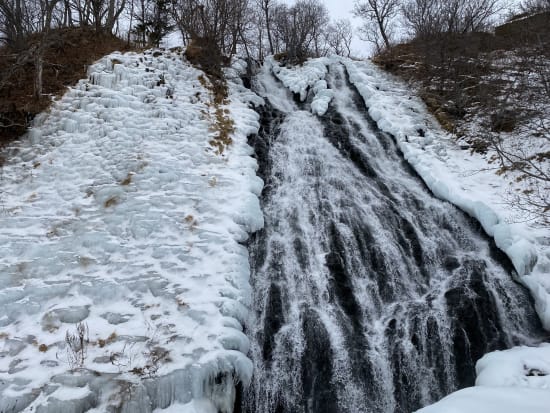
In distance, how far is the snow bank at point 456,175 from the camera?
644 cm

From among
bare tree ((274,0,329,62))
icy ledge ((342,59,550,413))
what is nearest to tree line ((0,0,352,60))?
bare tree ((274,0,329,62))

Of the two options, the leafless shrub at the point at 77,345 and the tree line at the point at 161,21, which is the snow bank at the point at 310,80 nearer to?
the tree line at the point at 161,21

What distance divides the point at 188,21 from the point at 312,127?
7.49m

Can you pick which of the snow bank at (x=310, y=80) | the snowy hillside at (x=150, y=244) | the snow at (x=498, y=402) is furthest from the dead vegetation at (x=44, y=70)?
the snow at (x=498, y=402)

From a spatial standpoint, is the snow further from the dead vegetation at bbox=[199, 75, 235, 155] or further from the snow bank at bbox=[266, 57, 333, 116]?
the snow bank at bbox=[266, 57, 333, 116]

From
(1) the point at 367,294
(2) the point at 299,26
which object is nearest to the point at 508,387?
(1) the point at 367,294

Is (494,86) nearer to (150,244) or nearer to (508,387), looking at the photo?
(508,387)

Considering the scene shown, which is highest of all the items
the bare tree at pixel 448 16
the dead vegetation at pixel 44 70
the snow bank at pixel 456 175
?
the bare tree at pixel 448 16

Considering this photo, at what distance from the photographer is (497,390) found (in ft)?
10.7

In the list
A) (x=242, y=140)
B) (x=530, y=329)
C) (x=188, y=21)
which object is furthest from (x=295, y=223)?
(x=188, y=21)

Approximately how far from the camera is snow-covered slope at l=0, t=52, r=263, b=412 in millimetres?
4238

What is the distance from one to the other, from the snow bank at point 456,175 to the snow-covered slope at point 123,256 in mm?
4417

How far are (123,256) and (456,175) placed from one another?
770 cm

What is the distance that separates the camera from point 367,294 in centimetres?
Result: 647
